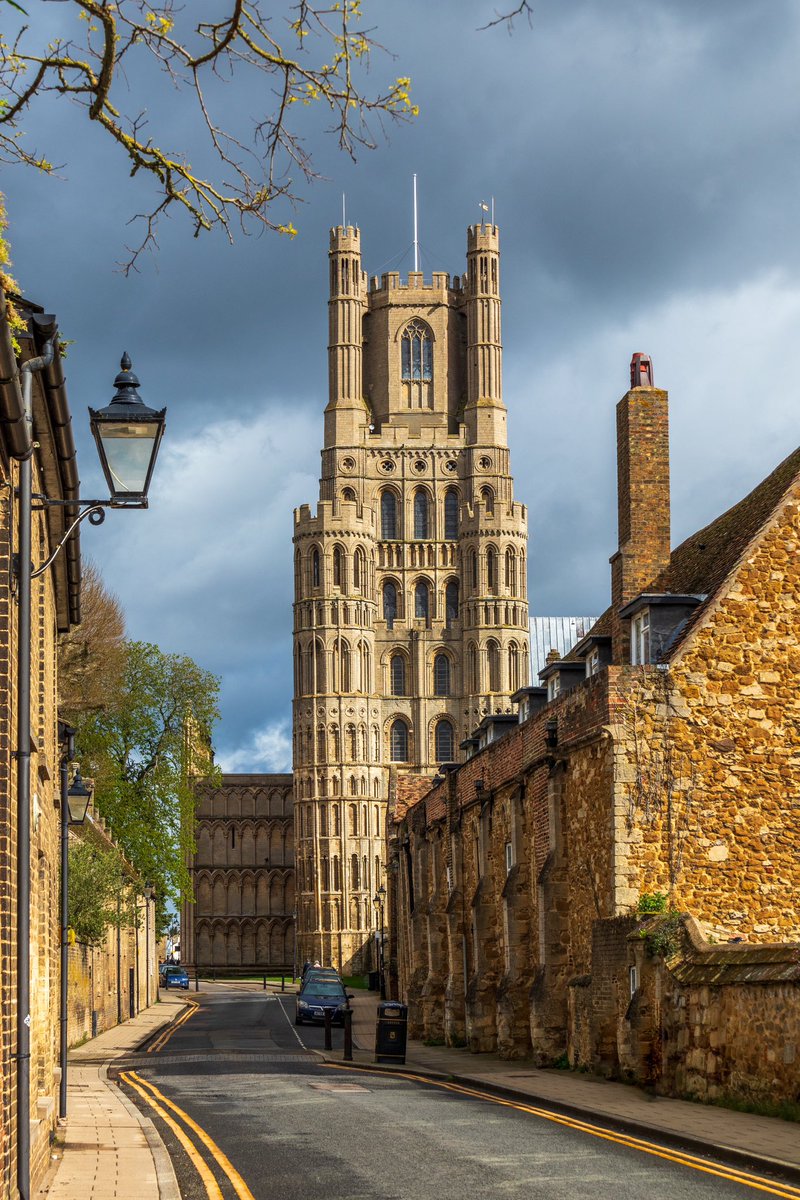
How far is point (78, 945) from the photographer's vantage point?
1549 inches

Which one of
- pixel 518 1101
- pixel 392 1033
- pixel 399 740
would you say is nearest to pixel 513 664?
pixel 399 740

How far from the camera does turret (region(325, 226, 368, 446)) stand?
121300 millimetres

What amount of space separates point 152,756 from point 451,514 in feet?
188

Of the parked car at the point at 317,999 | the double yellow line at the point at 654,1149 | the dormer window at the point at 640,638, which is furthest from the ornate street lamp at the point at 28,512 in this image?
the parked car at the point at 317,999

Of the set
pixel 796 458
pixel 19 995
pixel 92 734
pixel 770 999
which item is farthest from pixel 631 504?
pixel 92 734

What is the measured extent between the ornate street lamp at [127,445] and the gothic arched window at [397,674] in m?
109

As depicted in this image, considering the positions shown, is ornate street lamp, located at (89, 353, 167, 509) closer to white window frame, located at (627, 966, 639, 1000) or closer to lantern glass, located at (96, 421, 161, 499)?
lantern glass, located at (96, 421, 161, 499)

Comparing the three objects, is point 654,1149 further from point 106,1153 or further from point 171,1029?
point 171,1029

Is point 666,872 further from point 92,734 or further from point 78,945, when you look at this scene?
point 92,734

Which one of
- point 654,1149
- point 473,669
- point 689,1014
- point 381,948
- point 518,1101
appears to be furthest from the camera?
point 473,669

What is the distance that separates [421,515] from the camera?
122m

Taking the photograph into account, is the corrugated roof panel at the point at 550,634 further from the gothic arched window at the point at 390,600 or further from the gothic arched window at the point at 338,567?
the gothic arched window at the point at 338,567

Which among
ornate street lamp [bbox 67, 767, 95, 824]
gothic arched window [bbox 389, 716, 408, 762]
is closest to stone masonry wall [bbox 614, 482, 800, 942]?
ornate street lamp [bbox 67, 767, 95, 824]

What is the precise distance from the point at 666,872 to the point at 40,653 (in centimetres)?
1118
